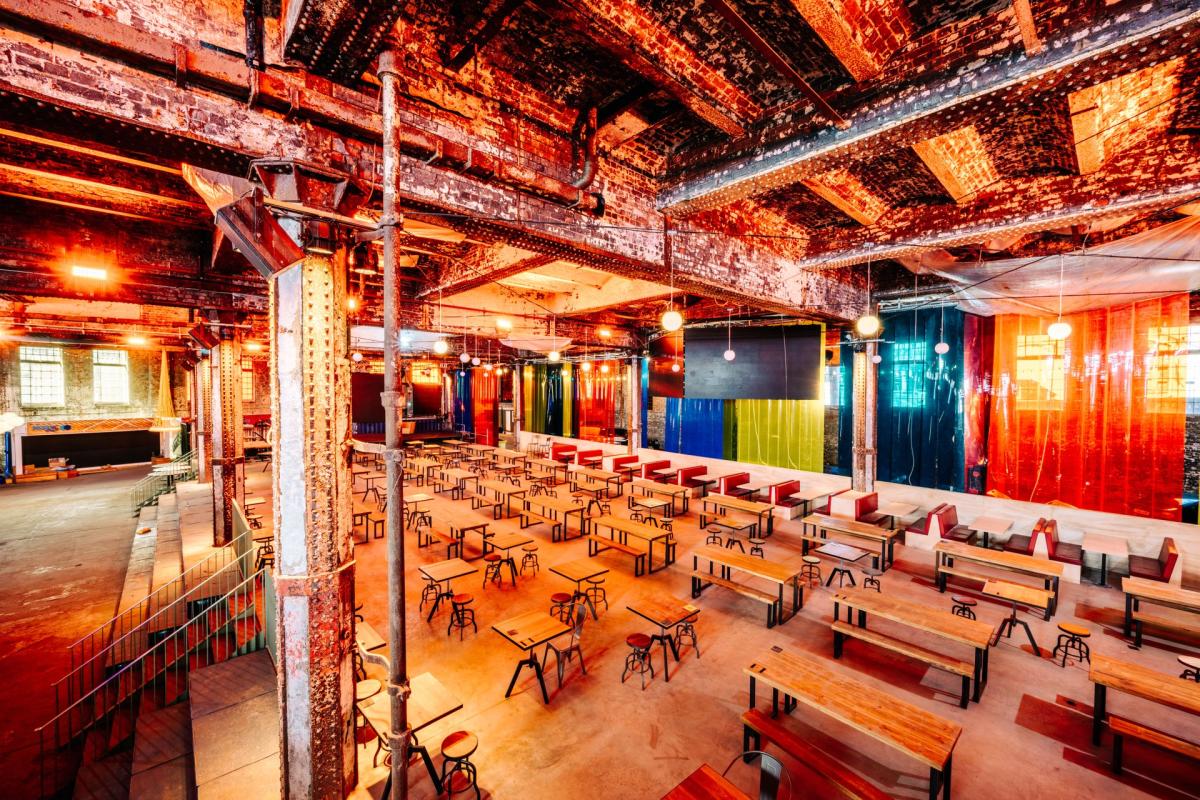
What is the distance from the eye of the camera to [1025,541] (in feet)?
26.9

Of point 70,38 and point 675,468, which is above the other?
point 70,38

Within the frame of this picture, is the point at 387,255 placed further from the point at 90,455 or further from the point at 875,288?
the point at 90,455

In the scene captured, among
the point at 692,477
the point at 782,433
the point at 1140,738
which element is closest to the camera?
the point at 1140,738

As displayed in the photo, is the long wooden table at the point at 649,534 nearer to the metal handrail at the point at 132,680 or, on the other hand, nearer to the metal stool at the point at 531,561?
the metal stool at the point at 531,561

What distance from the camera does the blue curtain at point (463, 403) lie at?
25.6 metres

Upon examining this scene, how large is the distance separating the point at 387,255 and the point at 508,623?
14.3ft

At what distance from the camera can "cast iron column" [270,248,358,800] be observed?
3.07m

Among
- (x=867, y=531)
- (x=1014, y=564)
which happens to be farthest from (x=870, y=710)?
(x=867, y=531)

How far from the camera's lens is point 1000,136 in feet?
14.3

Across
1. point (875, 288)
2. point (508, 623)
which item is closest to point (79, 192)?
point (508, 623)

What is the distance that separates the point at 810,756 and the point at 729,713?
111 cm

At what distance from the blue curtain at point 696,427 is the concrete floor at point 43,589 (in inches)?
538

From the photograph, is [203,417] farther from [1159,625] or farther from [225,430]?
[1159,625]

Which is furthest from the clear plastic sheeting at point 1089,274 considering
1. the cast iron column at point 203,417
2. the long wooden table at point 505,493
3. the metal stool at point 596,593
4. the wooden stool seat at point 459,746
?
the cast iron column at point 203,417
